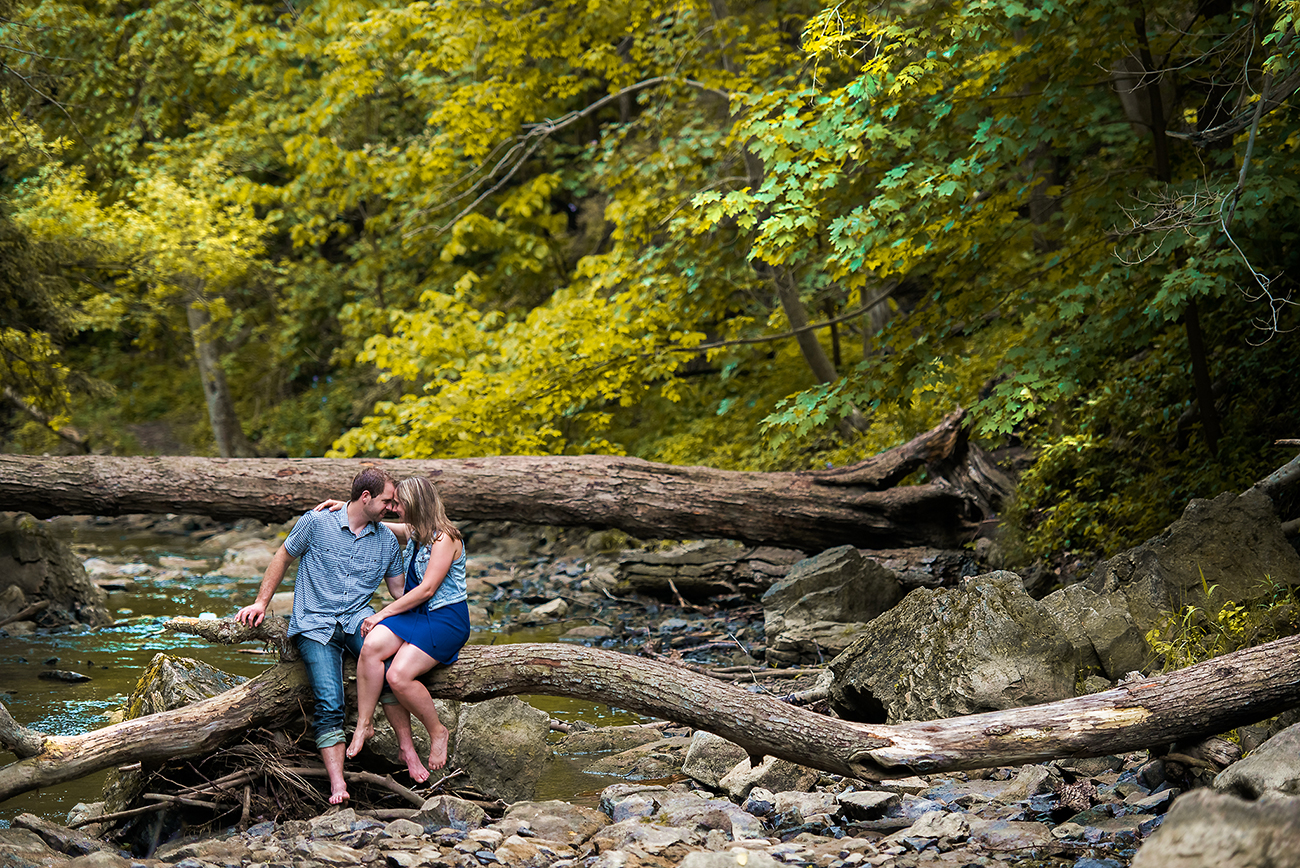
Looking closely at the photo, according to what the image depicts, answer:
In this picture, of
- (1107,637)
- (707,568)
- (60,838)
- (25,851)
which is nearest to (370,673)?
(60,838)

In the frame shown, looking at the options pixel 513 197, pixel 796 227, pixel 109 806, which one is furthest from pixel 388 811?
pixel 513 197

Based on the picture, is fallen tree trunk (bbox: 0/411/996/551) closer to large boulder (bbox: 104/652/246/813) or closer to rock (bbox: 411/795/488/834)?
large boulder (bbox: 104/652/246/813)

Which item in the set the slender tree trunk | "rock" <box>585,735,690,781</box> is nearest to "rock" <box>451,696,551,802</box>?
"rock" <box>585,735,690,781</box>

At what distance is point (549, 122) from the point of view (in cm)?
1245

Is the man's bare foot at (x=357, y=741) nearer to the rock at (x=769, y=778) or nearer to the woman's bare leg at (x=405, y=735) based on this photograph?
the woman's bare leg at (x=405, y=735)

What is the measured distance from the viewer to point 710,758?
5.38 meters

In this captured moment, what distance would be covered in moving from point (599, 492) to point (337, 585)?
14.1 feet

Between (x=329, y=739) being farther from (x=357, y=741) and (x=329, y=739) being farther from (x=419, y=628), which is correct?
(x=419, y=628)

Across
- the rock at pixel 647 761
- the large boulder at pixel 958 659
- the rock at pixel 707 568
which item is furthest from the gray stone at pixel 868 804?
the rock at pixel 707 568

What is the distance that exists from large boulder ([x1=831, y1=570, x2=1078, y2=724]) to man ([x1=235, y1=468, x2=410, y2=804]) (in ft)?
8.53

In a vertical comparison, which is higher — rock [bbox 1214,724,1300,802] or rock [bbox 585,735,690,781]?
rock [bbox 1214,724,1300,802]

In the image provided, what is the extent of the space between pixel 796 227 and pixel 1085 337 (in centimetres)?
219

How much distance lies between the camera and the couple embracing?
4785mm

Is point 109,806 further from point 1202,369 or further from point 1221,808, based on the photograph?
point 1202,369
